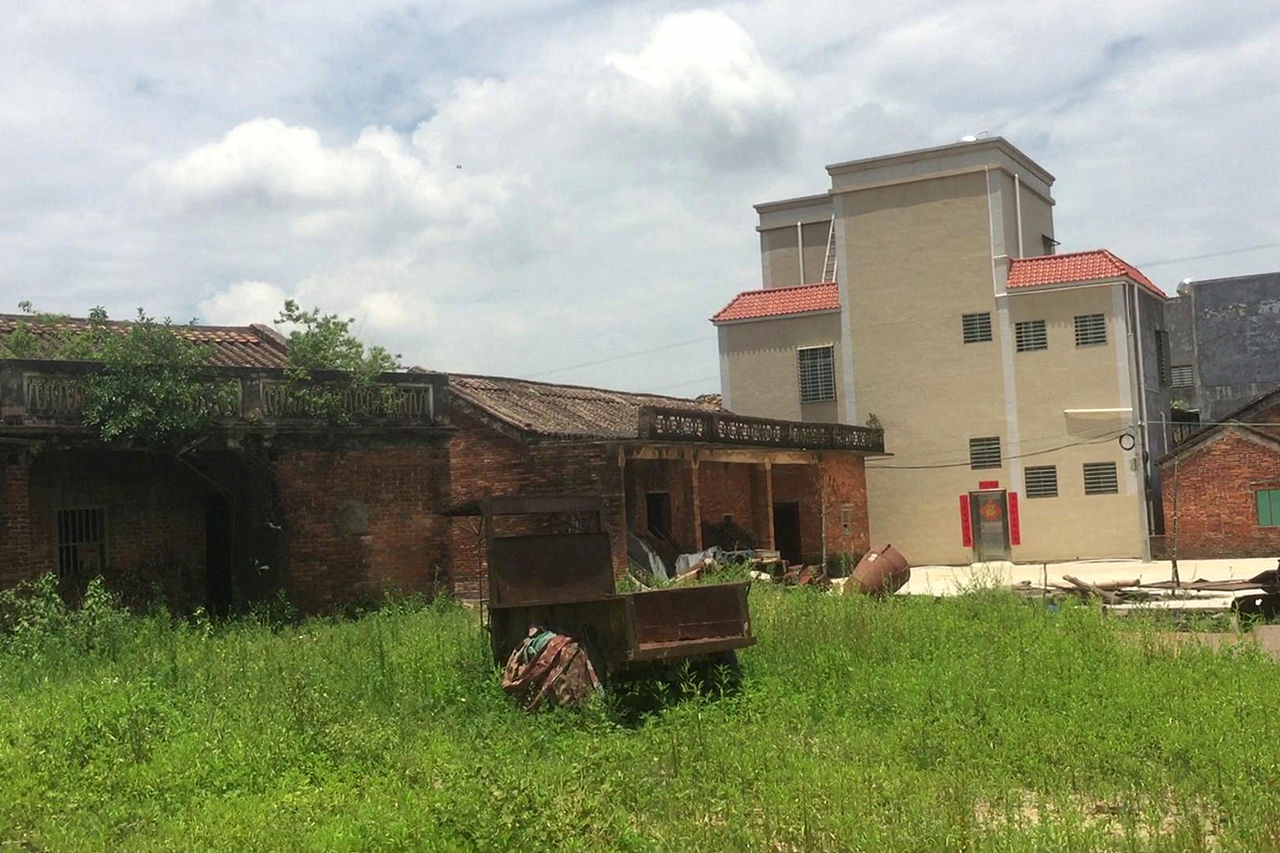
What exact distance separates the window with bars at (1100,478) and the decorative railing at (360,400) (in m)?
17.8

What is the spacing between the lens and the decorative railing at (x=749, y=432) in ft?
72.1

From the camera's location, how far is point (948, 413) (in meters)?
31.7

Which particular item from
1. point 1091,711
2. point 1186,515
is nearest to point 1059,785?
point 1091,711

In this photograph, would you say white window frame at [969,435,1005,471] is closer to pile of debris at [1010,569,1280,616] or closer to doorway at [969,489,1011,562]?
doorway at [969,489,1011,562]

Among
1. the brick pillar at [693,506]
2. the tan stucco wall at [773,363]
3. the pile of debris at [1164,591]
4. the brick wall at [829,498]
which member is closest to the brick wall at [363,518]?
the brick pillar at [693,506]

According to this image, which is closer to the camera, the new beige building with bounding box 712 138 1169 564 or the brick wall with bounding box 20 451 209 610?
the brick wall with bounding box 20 451 209 610

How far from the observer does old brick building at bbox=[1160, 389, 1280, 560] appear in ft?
95.5

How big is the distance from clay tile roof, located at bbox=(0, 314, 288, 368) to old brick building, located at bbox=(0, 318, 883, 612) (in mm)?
59

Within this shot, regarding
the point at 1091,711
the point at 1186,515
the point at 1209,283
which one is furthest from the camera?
the point at 1209,283

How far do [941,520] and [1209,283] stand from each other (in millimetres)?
15819

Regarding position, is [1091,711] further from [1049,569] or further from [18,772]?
[1049,569]

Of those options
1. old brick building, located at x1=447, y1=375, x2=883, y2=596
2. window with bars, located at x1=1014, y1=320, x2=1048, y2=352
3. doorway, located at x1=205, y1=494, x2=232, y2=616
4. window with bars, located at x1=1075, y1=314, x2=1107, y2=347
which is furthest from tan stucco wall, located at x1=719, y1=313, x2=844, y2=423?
doorway, located at x1=205, y1=494, x2=232, y2=616

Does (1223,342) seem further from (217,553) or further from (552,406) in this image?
(217,553)

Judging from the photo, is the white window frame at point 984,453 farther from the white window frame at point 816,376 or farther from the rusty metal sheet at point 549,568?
the rusty metal sheet at point 549,568
